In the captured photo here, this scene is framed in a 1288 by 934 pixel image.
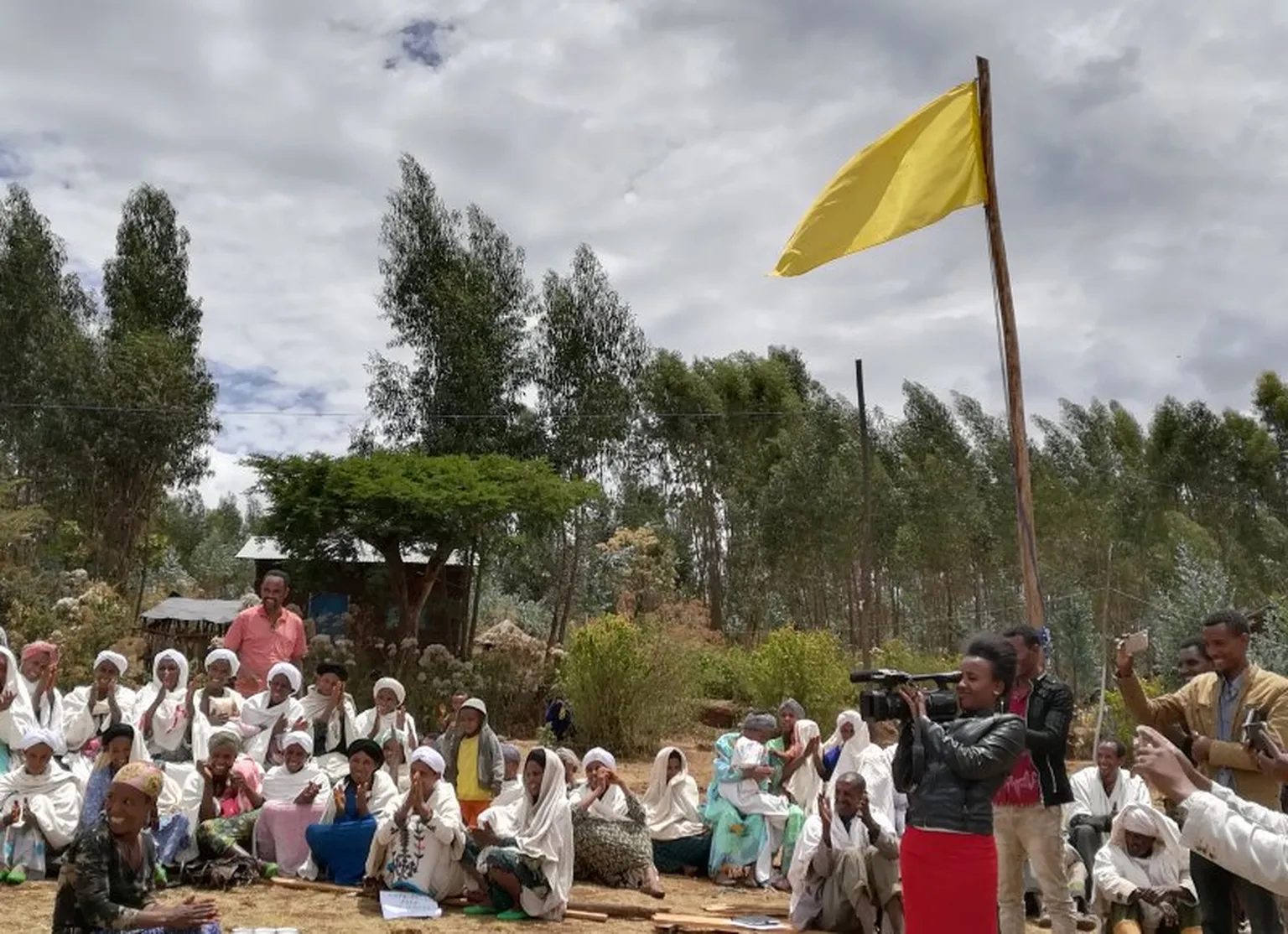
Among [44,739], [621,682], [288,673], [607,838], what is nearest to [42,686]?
[44,739]

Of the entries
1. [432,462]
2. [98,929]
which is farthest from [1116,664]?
[432,462]

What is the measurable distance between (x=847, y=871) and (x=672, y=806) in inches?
82.5

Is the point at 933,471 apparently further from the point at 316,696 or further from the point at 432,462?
the point at 316,696

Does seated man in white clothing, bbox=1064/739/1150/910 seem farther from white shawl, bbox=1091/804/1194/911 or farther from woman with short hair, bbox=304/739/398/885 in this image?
woman with short hair, bbox=304/739/398/885

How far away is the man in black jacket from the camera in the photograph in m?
4.16

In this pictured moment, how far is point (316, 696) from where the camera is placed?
7715 mm

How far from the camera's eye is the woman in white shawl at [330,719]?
7543 millimetres

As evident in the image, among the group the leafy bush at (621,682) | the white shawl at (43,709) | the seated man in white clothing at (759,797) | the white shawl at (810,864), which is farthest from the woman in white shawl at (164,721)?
the leafy bush at (621,682)

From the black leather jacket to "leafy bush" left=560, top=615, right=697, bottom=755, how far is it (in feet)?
32.1

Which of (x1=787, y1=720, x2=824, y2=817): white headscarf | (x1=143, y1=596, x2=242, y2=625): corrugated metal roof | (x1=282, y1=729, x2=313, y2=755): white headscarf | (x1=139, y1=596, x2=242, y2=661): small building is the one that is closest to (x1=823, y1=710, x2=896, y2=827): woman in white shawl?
(x1=787, y1=720, x2=824, y2=817): white headscarf

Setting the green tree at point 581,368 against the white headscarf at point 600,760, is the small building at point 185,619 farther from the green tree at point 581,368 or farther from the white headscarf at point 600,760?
the white headscarf at point 600,760

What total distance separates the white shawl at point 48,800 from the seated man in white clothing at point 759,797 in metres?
4.30

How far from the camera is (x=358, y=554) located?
17578mm

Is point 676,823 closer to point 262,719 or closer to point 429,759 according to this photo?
point 429,759
